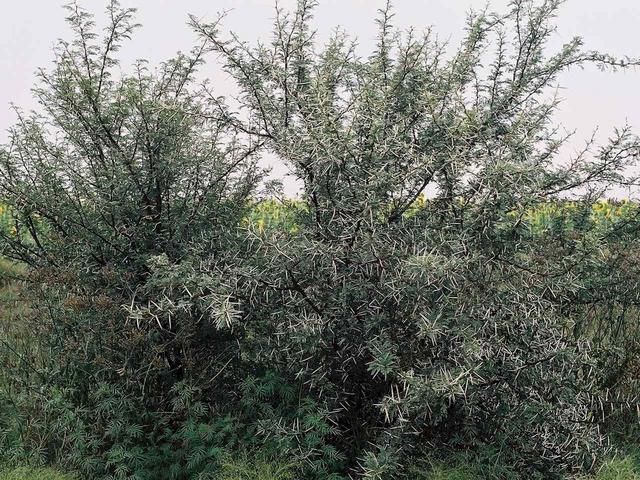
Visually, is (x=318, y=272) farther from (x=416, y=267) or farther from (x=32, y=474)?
(x=32, y=474)

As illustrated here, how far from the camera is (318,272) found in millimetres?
4383

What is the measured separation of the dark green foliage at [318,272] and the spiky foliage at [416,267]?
2 cm

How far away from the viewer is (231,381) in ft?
16.5

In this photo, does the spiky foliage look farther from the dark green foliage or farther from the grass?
the grass

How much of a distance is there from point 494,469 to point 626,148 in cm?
217

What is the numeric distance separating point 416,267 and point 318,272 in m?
0.74

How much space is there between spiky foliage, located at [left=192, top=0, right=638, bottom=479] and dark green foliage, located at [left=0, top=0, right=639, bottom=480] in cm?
2

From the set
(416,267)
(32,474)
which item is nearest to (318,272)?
(416,267)

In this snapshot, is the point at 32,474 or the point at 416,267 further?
the point at 32,474

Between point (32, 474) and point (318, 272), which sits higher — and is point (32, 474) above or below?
below

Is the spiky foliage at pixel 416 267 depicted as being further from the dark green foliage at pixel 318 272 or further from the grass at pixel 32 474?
the grass at pixel 32 474

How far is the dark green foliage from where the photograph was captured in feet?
13.9

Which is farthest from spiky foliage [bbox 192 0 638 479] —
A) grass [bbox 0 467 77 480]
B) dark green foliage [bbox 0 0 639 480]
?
grass [bbox 0 467 77 480]

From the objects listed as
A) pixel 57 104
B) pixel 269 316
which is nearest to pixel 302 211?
pixel 269 316
